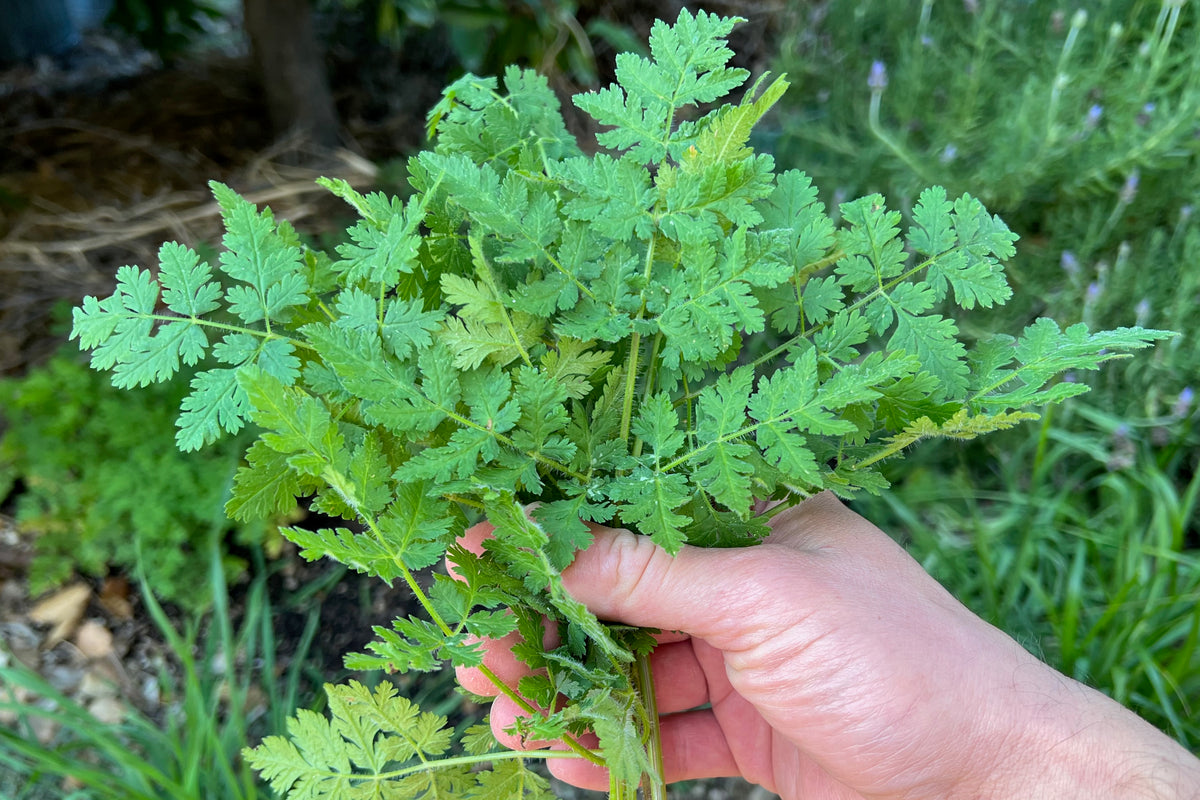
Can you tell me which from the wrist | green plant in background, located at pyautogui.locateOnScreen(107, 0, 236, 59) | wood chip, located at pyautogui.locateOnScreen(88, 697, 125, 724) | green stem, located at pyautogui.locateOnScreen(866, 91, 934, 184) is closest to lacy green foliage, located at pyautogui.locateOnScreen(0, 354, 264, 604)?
wood chip, located at pyautogui.locateOnScreen(88, 697, 125, 724)

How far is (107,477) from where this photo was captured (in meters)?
2.05

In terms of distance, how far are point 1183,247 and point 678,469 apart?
1.96 metres

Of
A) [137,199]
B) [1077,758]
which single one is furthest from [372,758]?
[137,199]

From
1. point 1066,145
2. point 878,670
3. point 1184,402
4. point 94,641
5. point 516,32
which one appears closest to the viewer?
point 878,670

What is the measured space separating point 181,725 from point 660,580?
5.49ft

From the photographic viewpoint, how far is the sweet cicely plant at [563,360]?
780 millimetres

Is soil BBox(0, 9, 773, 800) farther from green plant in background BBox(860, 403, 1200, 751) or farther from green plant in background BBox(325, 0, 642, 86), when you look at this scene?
green plant in background BBox(860, 403, 1200, 751)

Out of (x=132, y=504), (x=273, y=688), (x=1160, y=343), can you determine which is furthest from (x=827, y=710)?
(x=132, y=504)

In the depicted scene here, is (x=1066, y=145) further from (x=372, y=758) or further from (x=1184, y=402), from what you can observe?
(x=372, y=758)

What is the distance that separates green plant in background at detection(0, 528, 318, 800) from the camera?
5.41ft

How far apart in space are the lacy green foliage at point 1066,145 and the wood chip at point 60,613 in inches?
98.6

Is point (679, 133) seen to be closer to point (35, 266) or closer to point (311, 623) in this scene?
point (311, 623)

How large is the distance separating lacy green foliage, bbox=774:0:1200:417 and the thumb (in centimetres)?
139

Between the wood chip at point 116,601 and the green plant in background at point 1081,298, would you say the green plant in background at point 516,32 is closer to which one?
the green plant in background at point 1081,298
